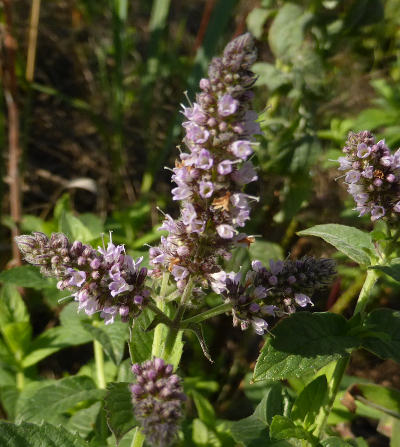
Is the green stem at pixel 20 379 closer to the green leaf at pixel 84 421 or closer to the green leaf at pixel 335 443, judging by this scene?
the green leaf at pixel 84 421

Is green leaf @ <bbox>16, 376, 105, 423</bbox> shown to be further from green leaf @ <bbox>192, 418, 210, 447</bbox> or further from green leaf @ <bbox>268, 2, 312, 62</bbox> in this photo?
green leaf @ <bbox>268, 2, 312, 62</bbox>

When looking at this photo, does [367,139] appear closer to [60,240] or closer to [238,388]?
[60,240]

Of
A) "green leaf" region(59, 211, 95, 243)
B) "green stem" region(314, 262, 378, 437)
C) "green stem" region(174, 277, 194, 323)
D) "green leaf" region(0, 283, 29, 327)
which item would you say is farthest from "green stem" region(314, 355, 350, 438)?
"green leaf" region(0, 283, 29, 327)

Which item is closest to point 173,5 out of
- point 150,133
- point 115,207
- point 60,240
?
point 150,133

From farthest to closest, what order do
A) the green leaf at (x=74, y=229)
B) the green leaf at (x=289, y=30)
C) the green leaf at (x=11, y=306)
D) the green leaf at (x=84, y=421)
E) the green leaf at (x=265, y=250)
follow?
the green leaf at (x=289, y=30) < the green leaf at (x=265, y=250) < the green leaf at (x=11, y=306) < the green leaf at (x=74, y=229) < the green leaf at (x=84, y=421)

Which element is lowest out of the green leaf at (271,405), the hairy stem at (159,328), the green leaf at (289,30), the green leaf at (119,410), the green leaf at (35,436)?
the green leaf at (271,405)

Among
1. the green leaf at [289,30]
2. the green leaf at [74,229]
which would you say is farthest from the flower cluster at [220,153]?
the green leaf at [289,30]
